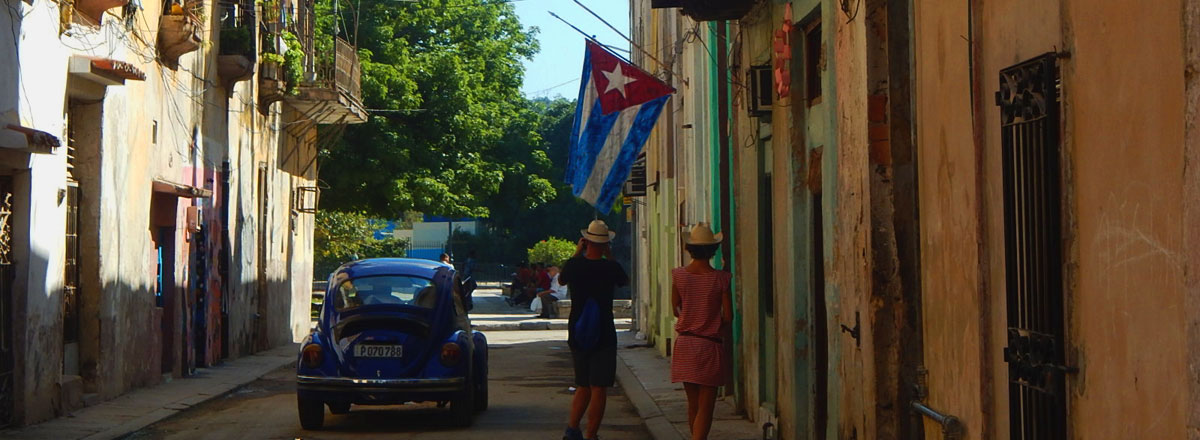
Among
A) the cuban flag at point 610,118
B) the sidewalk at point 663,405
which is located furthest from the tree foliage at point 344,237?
the cuban flag at point 610,118

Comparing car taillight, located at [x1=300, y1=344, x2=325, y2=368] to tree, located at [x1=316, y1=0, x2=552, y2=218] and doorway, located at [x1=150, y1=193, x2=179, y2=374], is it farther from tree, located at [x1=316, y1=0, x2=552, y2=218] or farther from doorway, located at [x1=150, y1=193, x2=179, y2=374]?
tree, located at [x1=316, y1=0, x2=552, y2=218]

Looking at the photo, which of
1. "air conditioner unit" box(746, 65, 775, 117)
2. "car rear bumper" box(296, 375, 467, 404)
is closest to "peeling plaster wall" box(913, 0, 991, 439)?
"air conditioner unit" box(746, 65, 775, 117)

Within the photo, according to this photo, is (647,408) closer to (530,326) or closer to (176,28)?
(176,28)

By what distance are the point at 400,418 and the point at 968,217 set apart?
865cm

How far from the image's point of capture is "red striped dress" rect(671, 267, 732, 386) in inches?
411

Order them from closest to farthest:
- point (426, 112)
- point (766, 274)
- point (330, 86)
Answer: point (766, 274)
point (330, 86)
point (426, 112)

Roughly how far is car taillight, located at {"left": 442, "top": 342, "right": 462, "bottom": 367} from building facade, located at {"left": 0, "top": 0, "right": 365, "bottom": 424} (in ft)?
12.3

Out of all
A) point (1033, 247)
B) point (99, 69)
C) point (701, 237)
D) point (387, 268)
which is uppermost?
point (99, 69)

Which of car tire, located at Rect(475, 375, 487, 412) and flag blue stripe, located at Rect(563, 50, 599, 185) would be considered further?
flag blue stripe, located at Rect(563, 50, 599, 185)

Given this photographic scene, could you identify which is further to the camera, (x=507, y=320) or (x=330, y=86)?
(x=507, y=320)

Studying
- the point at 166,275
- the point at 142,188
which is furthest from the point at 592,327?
the point at 166,275

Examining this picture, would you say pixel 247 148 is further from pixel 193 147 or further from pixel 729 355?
pixel 729 355

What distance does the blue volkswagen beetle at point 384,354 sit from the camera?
1309 cm

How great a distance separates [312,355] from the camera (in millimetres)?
13180
